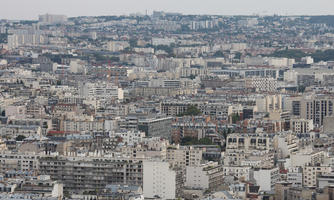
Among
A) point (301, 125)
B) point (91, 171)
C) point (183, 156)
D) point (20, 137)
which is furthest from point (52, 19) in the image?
point (91, 171)

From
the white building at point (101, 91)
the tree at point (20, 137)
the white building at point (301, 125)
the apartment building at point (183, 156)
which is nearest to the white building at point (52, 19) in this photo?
the white building at point (101, 91)

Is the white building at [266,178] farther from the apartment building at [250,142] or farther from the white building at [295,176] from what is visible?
the apartment building at [250,142]

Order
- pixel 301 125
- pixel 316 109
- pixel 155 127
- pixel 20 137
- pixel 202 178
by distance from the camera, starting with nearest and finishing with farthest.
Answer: pixel 202 178 → pixel 20 137 → pixel 155 127 → pixel 301 125 → pixel 316 109

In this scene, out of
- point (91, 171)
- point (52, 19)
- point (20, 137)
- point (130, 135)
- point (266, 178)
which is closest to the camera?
point (91, 171)

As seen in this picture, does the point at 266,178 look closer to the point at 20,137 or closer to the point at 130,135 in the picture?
the point at 130,135

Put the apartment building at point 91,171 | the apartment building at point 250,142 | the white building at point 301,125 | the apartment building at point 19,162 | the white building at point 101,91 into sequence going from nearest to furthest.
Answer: the apartment building at point 91,171
the apartment building at point 19,162
the apartment building at point 250,142
the white building at point 301,125
the white building at point 101,91

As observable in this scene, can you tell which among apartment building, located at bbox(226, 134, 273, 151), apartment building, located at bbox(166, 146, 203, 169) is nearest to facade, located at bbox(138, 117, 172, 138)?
apartment building, located at bbox(226, 134, 273, 151)

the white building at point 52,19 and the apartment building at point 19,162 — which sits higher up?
the white building at point 52,19

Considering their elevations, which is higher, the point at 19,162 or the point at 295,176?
the point at 19,162

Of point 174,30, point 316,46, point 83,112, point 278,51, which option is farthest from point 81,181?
point 174,30

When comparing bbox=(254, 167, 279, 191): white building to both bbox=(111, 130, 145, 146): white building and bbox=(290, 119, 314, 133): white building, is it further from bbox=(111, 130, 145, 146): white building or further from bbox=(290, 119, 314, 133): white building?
bbox=(290, 119, 314, 133): white building

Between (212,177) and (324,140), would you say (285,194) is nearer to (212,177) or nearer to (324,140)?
(212,177)

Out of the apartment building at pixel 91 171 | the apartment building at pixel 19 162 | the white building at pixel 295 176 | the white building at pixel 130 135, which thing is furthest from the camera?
the white building at pixel 130 135
